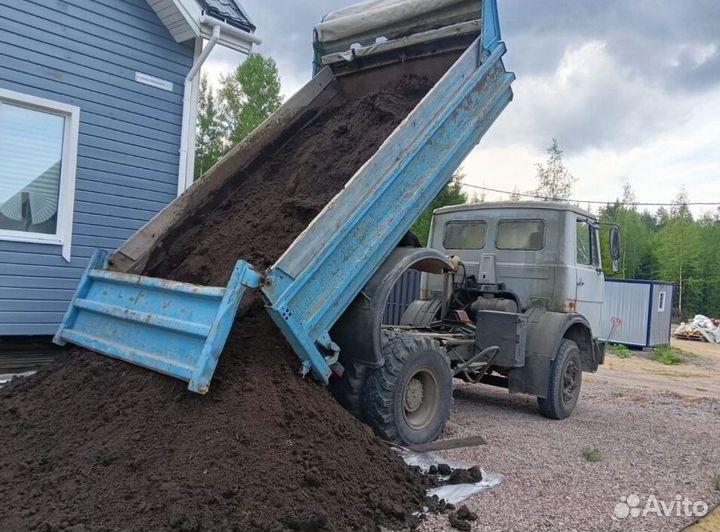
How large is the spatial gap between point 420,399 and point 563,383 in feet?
8.27

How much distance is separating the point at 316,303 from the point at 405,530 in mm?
1516

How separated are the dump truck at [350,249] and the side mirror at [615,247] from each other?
2856 millimetres

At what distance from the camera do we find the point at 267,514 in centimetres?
304

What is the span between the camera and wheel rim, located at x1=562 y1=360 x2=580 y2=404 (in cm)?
693

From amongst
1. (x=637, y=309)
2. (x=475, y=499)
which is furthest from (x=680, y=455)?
(x=637, y=309)

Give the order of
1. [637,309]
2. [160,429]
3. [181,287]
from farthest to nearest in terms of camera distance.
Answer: [637,309]
[181,287]
[160,429]

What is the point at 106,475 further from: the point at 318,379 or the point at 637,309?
the point at 637,309

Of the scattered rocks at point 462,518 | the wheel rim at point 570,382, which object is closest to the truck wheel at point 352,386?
the scattered rocks at point 462,518

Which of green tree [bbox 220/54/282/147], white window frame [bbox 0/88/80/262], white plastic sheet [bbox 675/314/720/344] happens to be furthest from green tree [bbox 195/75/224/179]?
white window frame [bbox 0/88/80/262]

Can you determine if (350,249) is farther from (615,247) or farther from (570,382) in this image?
(615,247)

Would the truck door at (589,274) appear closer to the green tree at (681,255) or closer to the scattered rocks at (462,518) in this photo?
the scattered rocks at (462,518)

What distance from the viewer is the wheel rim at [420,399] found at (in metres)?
4.96

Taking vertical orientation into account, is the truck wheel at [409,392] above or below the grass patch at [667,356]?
above

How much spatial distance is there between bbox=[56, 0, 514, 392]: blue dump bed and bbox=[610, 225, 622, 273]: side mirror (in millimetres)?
2862
